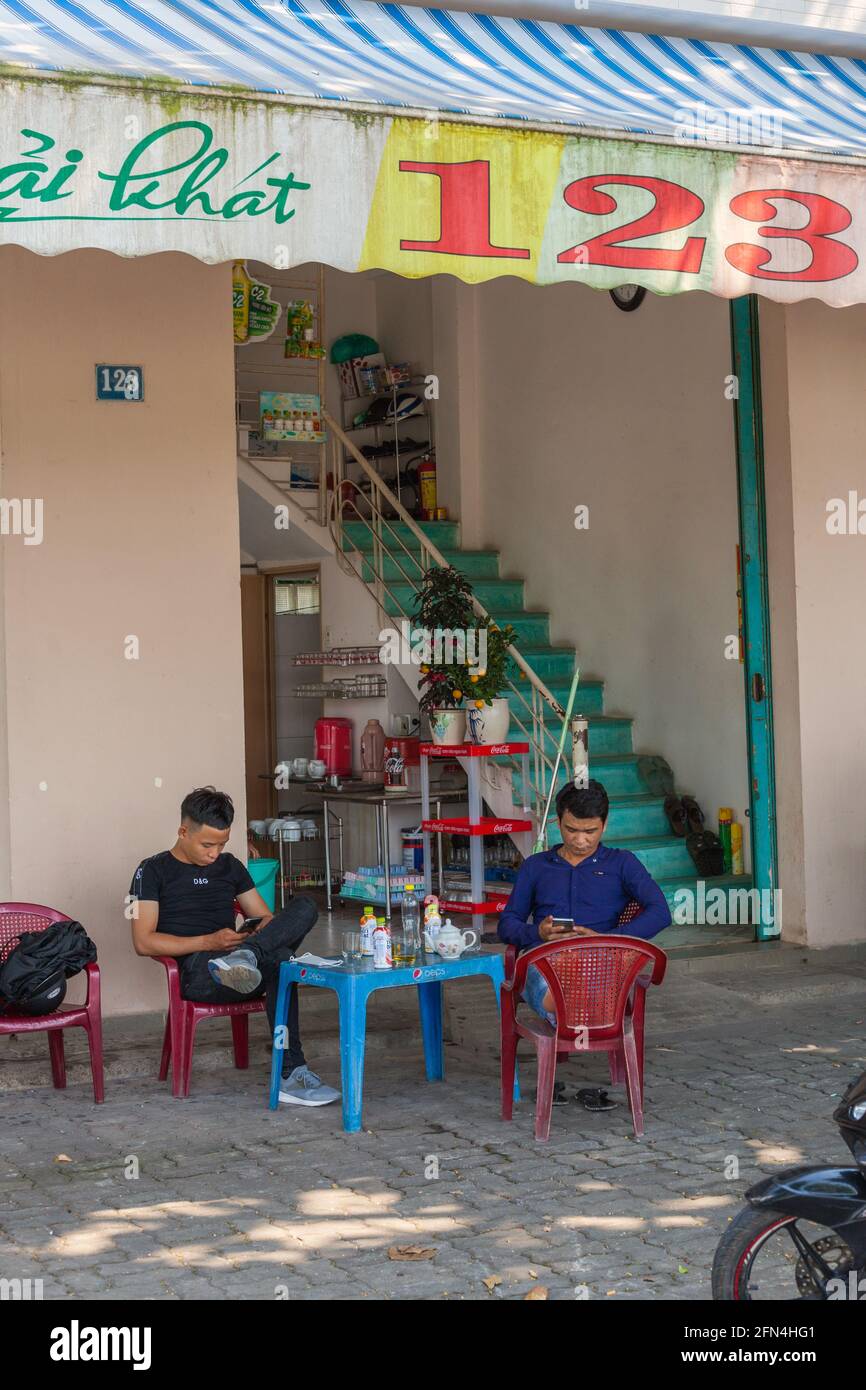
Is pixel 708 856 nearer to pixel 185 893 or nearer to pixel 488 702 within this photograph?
pixel 488 702

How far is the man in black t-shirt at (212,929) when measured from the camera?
5.91 meters

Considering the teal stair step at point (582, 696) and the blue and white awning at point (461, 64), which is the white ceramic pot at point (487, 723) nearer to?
the teal stair step at point (582, 696)

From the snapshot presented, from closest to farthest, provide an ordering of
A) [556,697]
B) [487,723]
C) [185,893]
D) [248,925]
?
1. [185,893]
2. [248,925]
3. [487,723]
4. [556,697]

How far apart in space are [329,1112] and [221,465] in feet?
9.85

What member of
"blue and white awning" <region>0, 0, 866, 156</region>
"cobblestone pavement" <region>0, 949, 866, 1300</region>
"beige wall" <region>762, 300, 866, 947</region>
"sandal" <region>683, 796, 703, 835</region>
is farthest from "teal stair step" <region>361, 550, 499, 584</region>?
"blue and white awning" <region>0, 0, 866, 156</region>

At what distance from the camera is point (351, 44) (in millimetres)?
5844

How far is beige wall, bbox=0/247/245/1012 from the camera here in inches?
268

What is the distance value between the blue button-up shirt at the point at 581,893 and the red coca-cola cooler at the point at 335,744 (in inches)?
196

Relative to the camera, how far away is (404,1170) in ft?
16.7

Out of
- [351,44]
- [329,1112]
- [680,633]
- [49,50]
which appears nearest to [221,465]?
[351,44]

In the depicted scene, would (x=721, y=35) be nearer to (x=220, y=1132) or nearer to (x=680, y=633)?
(x=680, y=633)

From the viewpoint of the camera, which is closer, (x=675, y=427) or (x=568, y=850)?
(x=568, y=850)

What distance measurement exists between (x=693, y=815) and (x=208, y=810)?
4.18 m

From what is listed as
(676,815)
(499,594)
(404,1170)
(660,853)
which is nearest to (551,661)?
(499,594)
